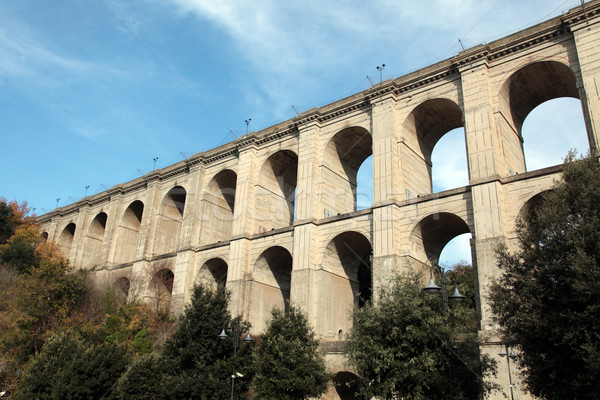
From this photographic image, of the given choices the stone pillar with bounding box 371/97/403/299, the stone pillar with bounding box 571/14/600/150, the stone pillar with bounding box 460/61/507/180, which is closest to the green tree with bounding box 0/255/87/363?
the stone pillar with bounding box 371/97/403/299

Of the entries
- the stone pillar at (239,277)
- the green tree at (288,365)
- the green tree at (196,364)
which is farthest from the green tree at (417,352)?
the stone pillar at (239,277)

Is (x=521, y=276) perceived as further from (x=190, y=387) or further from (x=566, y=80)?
(x=566, y=80)

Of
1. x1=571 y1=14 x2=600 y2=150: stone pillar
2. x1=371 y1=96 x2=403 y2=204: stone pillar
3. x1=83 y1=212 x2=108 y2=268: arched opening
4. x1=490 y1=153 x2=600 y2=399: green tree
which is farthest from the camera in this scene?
x1=83 y1=212 x2=108 y2=268: arched opening

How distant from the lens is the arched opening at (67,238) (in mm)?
48094

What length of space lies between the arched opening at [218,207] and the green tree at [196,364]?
1540cm

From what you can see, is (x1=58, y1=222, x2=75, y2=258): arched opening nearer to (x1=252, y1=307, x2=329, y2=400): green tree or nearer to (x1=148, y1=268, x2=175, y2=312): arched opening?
(x1=148, y1=268, x2=175, y2=312): arched opening

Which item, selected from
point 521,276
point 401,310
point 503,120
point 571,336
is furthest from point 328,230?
point 571,336

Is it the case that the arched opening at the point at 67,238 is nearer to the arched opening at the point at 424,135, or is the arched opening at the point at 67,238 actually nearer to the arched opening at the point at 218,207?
the arched opening at the point at 218,207

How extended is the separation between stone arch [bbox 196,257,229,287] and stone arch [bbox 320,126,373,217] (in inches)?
367

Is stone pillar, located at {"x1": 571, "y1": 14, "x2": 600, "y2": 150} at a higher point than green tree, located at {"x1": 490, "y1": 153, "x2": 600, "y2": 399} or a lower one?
higher

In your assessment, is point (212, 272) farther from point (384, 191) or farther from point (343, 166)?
point (384, 191)

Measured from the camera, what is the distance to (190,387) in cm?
1852

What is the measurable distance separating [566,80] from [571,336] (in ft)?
56.4

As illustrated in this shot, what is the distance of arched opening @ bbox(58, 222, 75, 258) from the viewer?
4809 cm
